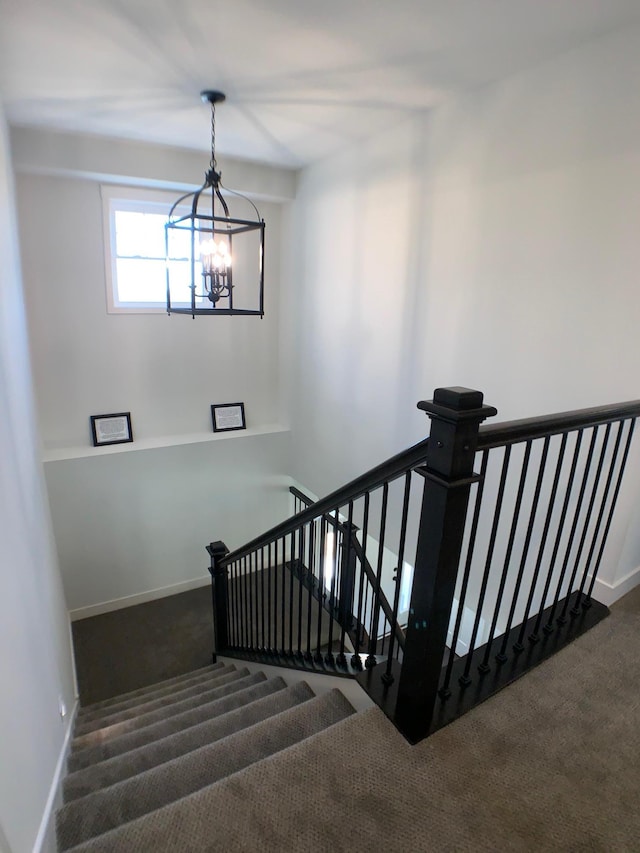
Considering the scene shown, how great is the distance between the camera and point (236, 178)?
14.0 ft

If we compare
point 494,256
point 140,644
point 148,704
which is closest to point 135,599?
point 140,644

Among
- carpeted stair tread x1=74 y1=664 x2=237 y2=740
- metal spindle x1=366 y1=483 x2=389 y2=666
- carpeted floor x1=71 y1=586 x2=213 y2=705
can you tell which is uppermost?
metal spindle x1=366 y1=483 x2=389 y2=666

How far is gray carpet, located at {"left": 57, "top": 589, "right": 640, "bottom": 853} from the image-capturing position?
1.21 metres

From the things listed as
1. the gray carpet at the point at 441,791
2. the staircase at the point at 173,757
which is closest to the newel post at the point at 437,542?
the gray carpet at the point at 441,791

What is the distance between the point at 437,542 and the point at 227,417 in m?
4.09

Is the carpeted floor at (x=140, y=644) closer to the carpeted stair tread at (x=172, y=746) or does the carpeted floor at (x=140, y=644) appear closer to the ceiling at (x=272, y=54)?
the carpeted stair tread at (x=172, y=746)

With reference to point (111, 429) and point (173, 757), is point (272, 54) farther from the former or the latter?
point (111, 429)

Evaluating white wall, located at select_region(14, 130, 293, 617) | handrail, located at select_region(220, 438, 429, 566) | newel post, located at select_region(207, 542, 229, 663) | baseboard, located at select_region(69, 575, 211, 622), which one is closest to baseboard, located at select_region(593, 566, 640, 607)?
handrail, located at select_region(220, 438, 429, 566)

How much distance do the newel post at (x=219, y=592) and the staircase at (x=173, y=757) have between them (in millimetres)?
723

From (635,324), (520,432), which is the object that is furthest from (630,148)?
(520,432)

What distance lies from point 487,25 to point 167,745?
11.2 ft

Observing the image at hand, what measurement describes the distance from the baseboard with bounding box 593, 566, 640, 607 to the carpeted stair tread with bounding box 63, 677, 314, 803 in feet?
4.85

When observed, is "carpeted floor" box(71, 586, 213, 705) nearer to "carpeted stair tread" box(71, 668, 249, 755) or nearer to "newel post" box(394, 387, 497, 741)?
"carpeted stair tread" box(71, 668, 249, 755)

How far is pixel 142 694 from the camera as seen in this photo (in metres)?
3.63
